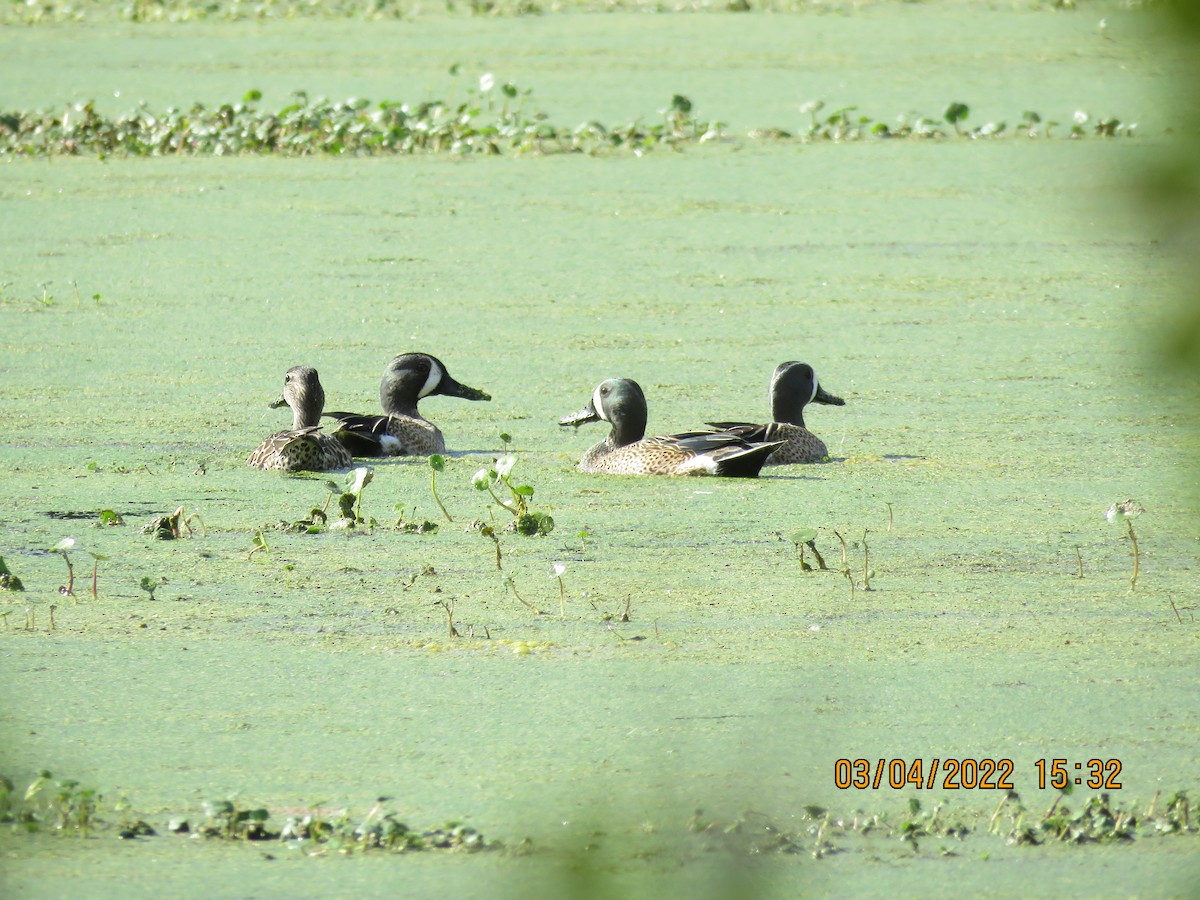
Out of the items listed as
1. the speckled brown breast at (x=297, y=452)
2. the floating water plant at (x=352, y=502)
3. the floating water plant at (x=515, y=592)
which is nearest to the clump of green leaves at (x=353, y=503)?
the floating water plant at (x=352, y=502)

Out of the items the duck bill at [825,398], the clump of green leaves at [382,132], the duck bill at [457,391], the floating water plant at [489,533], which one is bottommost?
the floating water plant at [489,533]

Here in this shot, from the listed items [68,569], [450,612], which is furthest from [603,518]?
[68,569]

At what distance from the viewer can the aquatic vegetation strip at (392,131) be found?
33.3 ft

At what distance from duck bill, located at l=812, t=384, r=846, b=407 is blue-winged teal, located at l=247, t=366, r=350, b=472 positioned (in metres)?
1.52

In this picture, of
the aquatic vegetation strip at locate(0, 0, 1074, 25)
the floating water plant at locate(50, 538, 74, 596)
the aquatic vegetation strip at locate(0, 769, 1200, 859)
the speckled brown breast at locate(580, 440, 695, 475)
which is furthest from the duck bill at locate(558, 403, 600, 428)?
the aquatic vegetation strip at locate(0, 0, 1074, 25)

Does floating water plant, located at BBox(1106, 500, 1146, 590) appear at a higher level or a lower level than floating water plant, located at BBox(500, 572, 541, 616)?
higher

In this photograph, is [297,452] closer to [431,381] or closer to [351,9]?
[431,381]

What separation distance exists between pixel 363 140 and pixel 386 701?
729 cm

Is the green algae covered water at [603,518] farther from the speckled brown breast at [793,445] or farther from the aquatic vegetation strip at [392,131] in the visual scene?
the aquatic vegetation strip at [392,131]

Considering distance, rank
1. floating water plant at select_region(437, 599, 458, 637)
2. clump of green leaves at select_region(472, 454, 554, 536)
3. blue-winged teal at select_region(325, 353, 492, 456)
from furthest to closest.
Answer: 1. blue-winged teal at select_region(325, 353, 492, 456)
2. clump of green leaves at select_region(472, 454, 554, 536)
3. floating water plant at select_region(437, 599, 458, 637)

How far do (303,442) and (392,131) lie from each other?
5.21 meters

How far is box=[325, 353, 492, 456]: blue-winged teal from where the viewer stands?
18.1ft
